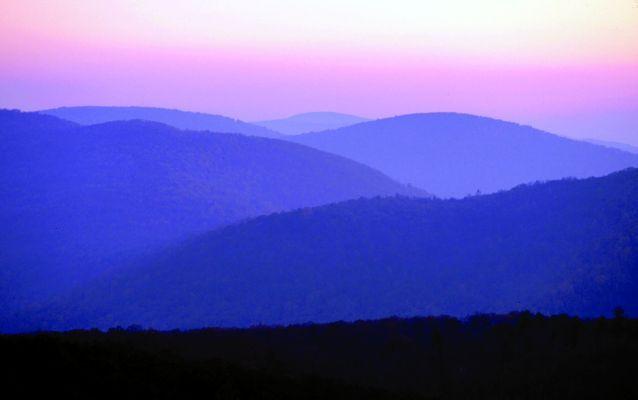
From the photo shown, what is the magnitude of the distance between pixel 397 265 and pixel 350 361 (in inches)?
1700

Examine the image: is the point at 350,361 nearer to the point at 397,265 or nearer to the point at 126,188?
the point at 397,265

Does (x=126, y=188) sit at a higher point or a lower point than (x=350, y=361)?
lower

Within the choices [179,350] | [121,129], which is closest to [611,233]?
[179,350]

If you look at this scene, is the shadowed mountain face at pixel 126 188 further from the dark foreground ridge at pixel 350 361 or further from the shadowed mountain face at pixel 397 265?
the dark foreground ridge at pixel 350 361

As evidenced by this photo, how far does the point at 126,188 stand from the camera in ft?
398

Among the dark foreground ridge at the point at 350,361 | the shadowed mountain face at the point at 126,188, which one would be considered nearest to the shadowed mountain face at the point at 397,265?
the shadowed mountain face at the point at 126,188

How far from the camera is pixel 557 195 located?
69.6 metres

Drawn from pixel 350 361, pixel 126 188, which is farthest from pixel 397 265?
pixel 126 188

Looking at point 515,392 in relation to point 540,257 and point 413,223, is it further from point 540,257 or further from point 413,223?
point 413,223

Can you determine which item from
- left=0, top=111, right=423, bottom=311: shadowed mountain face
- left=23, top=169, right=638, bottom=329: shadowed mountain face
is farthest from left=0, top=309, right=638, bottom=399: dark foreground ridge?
left=0, top=111, right=423, bottom=311: shadowed mountain face

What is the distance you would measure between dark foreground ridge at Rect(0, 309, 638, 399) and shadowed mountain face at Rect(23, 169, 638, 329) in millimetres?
27545

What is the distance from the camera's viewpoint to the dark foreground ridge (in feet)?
47.9

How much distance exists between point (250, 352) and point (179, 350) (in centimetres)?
181

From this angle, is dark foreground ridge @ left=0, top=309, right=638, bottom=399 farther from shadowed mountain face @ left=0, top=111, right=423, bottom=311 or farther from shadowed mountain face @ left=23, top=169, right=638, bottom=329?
shadowed mountain face @ left=0, top=111, right=423, bottom=311
